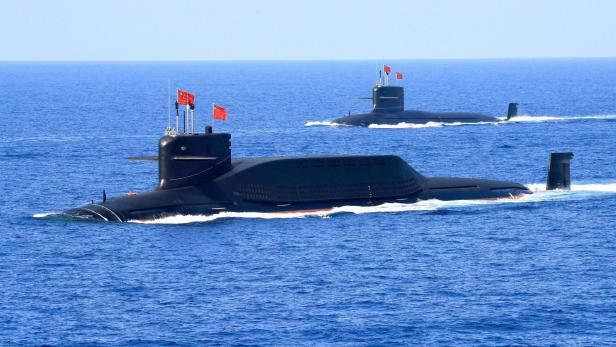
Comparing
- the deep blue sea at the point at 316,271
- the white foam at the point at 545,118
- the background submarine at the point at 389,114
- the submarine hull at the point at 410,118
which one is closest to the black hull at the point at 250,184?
the deep blue sea at the point at 316,271

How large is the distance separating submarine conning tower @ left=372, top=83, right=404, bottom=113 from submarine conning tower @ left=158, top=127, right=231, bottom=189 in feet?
217

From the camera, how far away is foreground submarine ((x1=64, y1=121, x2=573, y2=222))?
6022cm

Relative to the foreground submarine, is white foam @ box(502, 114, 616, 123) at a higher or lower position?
lower

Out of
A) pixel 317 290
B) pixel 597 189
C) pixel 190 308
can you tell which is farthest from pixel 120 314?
pixel 597 189

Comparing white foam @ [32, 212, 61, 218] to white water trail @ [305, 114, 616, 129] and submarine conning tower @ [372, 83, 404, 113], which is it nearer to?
submarine conning tower @ [372, 83, 404, 113]

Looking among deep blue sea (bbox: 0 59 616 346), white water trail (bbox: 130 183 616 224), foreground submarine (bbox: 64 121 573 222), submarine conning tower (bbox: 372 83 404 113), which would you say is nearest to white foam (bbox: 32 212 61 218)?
deep blue sea (bbox: 0 59 616 346)

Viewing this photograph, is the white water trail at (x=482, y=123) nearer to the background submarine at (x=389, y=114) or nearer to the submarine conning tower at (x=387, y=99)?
the background submarine at (x=389, y=114)

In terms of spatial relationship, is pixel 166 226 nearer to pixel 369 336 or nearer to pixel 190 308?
pixel 190 308

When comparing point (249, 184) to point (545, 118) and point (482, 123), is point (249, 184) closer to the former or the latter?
point (482, 123)

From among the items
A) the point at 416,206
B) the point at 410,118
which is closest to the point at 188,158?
the point at 416,206

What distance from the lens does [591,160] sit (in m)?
95.0

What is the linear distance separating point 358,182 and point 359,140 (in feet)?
165

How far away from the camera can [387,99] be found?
5034 inches

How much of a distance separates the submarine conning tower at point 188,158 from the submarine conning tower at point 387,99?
66.1 meters
